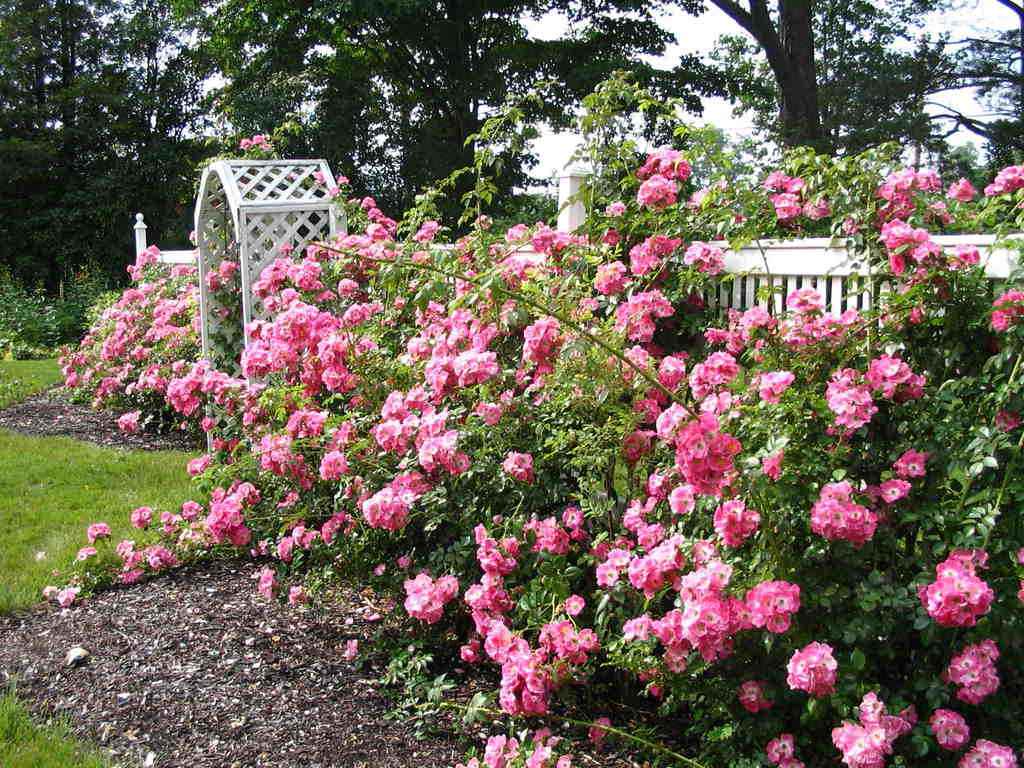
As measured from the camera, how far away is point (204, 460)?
4145mm

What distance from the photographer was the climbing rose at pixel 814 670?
81.7 inches

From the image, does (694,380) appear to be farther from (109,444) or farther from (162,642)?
(109,444)

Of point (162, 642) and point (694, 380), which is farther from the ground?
point (694, 380)

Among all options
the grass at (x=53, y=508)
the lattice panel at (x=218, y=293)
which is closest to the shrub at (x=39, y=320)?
the grass at (x=53, y=508)

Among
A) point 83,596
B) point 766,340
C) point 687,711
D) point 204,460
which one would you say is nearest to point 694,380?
point 766,340

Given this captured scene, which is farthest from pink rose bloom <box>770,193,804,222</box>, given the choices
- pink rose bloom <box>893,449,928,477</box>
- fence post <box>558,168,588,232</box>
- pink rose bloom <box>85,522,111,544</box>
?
pink rose bloom <box>85,522,111,544</box>

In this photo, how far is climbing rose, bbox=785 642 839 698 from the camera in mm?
2074

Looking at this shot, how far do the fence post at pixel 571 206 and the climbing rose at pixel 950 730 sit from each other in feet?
7.39

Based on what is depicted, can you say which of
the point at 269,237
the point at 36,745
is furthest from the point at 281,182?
the point at 36,745

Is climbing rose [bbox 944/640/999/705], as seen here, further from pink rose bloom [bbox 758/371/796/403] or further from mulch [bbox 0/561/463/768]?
mulch [bbox 0/561/463/768]

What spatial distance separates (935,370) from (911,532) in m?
0.43

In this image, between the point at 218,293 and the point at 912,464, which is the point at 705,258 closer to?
the point at 912,464

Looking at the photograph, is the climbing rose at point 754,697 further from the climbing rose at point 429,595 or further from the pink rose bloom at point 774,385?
the climbing rose at point 429,595

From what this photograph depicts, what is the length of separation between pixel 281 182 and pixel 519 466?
337 cm
